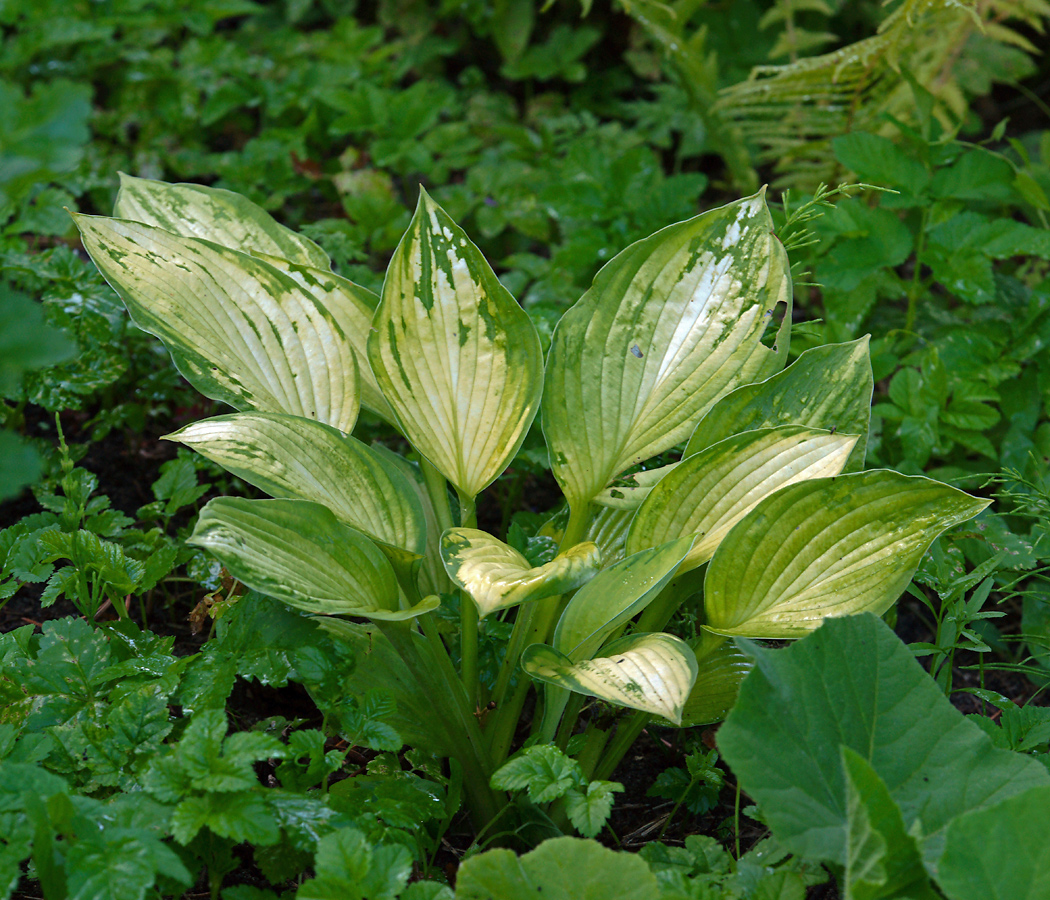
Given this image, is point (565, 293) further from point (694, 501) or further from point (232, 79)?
point (232, 79)

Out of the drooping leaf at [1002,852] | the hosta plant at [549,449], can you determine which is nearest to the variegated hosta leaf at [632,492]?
the hosta plant at [549,449]

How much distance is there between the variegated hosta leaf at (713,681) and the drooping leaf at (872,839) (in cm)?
32

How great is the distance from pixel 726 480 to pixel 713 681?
29cm

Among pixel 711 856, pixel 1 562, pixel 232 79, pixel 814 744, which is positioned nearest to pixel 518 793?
pixel 711 856

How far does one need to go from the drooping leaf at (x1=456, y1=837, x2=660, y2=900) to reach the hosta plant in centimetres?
21

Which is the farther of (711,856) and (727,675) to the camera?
(727,675)

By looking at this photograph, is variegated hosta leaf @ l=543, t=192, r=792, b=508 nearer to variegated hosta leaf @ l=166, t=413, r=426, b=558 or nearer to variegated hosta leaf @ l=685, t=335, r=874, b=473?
variegated hosta leaf @ l=685, t=335, r=874, b=473

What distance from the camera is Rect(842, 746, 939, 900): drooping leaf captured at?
2.96 ft

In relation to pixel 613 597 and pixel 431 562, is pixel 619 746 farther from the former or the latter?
pixel 431 562

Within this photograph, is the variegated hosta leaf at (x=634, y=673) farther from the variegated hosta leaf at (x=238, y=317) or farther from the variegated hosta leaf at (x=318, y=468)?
the variegated hosta leaf at (x=238, y=317)

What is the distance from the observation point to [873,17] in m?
2.91

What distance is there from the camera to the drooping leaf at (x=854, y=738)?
0.98 meters

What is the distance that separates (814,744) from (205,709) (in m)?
0.71

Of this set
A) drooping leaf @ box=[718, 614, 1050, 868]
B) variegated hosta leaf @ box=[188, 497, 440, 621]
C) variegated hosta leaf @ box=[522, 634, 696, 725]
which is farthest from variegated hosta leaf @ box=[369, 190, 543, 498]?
drooping leaf @ box=[718, 614, 1050, 868]
